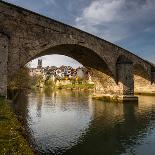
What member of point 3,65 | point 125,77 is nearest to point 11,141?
point 3,65

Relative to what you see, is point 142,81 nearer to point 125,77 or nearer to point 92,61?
point 125,77

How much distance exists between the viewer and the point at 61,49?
93.7 ft

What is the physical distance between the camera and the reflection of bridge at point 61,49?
19438 mm

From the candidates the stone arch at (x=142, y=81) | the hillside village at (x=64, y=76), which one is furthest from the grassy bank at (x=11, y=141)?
the hillside village at (x=64, y=76)

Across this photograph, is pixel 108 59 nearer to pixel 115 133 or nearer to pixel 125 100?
pixel 125 100

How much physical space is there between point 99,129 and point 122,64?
66.4 ft

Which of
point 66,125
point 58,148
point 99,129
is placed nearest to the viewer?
point 58,148

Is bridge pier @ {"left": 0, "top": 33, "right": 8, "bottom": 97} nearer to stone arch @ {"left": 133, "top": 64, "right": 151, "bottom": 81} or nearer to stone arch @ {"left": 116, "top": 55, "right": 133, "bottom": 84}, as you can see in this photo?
stone arch @ {"left": 116, "top": 55, "right": 133, "bottom": 84}

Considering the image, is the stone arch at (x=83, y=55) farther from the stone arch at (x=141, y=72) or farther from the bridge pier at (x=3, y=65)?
the stone arch at (x=141, y=72)

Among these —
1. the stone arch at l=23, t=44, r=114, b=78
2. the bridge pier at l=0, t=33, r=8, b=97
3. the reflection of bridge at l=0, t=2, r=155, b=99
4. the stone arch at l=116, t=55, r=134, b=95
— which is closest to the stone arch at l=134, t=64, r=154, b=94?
the reflection of bridge at l=0, t=2, r=155, b=99

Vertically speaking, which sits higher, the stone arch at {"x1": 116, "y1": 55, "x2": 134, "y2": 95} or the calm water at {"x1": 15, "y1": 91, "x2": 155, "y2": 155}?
the stone arch at {"x1": 116, "y1": 55, "x2": 134, "y2": 95}

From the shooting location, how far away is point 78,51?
101 feet

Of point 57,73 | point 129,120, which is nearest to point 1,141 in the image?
point 129,120

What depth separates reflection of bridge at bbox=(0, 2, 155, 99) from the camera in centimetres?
1944
